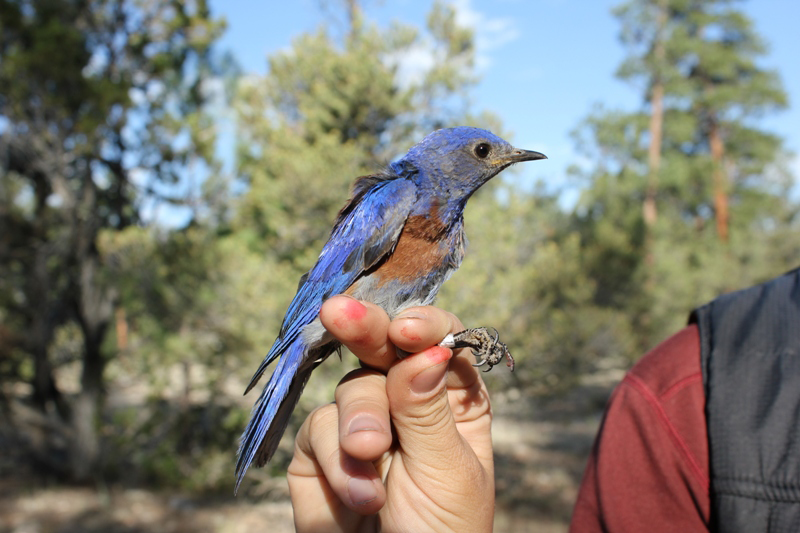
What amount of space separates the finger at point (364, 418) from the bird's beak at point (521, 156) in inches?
48.3

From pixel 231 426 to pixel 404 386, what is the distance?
791 cm

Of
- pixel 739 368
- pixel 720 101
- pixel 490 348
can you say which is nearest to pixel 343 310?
pixel 490 348

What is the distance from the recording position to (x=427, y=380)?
1648 mm

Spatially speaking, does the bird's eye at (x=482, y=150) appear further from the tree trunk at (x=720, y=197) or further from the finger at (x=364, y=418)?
the tree trunk at (x=720, y=197)

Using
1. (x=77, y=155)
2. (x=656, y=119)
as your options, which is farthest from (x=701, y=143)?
(x=77, y=155)

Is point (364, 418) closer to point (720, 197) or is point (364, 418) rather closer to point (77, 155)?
point (77, 155)

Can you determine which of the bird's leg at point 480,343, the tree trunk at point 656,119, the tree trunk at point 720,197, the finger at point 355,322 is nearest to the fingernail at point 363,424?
the finger at point 355,322

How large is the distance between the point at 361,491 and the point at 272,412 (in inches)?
21.6

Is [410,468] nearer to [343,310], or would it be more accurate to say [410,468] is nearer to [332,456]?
[332,456]

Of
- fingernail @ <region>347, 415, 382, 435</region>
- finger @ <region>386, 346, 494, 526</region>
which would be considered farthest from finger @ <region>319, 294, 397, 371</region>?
fingernail @ <region>347, 415, 382, 435</region>

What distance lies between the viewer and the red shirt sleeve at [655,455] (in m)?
1.84

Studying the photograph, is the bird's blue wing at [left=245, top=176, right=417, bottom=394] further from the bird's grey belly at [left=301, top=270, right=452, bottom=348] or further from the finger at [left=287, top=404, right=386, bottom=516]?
the finger at [left=287, top=404, right=386, bottom=516]

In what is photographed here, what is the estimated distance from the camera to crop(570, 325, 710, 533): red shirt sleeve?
72.3 inches

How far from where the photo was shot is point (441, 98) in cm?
791
